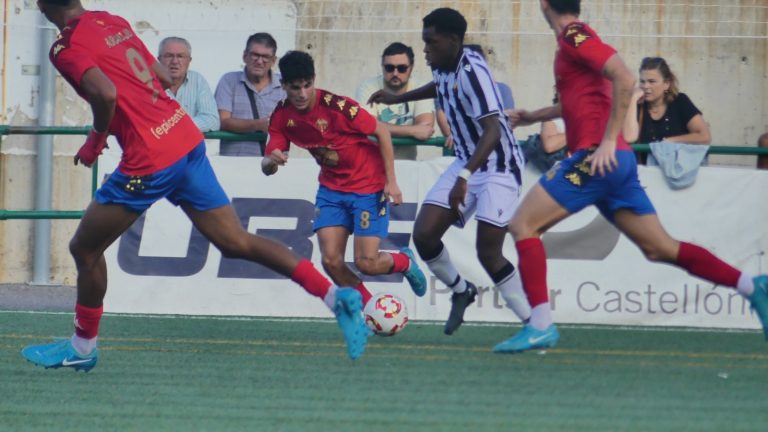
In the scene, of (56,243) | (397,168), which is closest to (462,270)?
(397,168)

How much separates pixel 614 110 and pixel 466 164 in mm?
1401

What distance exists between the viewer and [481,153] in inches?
331

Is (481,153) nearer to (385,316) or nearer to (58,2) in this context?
A: (385,316)

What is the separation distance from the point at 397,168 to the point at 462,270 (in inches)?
35.8

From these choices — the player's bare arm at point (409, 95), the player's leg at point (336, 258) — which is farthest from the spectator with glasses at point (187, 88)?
the player's leg at point (336, 258)

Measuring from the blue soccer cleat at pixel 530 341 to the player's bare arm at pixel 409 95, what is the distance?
7.58 feet

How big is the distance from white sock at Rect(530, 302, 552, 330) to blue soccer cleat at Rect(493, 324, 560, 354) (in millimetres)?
28

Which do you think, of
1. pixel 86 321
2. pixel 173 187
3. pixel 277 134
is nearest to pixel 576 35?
pixel 173 187

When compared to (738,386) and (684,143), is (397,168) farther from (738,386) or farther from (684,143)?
(738,386)

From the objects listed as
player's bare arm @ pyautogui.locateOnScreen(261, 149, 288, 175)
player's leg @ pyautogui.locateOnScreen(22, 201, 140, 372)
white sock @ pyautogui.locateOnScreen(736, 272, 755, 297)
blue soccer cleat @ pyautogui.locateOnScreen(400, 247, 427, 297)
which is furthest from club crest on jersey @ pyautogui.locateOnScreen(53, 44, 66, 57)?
white sock @ pyautogui.locateOnScreen(736, 272, 755, 297)

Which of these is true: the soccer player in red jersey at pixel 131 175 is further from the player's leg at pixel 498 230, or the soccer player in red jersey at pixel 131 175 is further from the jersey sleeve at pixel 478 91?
the player's leg at pixel 498 230

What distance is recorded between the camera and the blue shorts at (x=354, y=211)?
30.7 ft

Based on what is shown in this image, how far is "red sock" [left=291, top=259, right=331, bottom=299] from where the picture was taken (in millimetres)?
7273

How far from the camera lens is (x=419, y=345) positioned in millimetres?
8828
